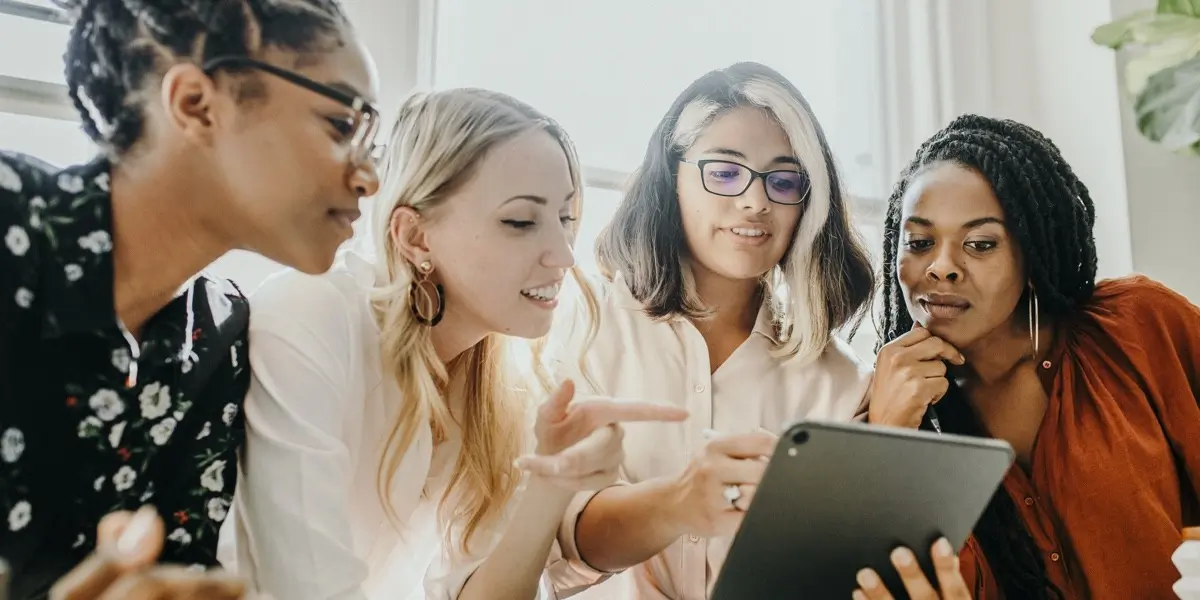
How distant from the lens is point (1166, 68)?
1648 millimetres

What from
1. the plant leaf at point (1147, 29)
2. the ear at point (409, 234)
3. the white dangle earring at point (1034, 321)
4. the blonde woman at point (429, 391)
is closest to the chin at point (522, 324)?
the blonde woman at point (429, 391)

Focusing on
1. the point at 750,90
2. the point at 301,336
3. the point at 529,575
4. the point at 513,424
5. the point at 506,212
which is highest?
the point at 750,90

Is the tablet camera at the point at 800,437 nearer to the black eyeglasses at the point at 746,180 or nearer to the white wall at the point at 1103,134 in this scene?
the black eyeglasses at the point at 746,180

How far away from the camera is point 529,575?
0.96 meters

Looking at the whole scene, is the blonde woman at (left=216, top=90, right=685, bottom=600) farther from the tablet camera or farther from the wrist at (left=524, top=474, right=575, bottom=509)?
the tablet camera

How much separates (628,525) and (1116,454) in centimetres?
62

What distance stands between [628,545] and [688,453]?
179 millimetres

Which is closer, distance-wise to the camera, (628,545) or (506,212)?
(506,212)

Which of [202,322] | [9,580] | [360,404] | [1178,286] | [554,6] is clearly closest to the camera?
[9,580]

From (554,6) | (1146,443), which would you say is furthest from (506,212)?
(1146,443)

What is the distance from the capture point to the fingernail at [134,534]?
1.82 feet

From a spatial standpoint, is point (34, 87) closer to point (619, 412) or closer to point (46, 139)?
point (46, 139)

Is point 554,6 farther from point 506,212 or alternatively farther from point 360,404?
point 360,404

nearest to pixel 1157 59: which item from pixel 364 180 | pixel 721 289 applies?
pixel 721 289
